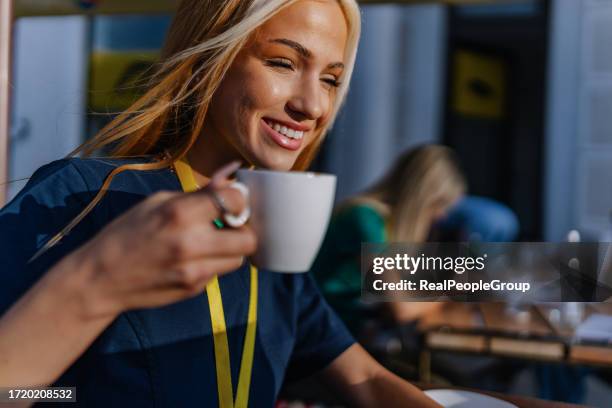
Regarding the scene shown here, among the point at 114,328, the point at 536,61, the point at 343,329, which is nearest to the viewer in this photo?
the point at 114,328

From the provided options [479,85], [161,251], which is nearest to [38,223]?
[161,251]

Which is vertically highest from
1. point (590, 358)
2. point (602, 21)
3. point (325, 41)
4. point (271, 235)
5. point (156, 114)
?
point (602, 21)

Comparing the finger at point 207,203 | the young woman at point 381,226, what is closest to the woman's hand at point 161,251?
the finger at point 207,203

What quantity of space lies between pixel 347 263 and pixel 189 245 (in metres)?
2.14

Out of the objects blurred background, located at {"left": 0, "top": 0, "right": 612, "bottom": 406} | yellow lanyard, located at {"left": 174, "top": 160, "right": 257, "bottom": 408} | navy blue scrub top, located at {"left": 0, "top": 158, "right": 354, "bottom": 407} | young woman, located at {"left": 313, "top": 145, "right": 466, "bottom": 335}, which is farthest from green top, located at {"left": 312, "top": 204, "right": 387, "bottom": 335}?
blurred background, located at {"left": 0, "top": 0, "right": 612, "bottom": 406}

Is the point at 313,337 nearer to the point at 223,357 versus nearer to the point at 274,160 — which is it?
the point at 223,357

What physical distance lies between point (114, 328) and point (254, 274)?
0.88ft

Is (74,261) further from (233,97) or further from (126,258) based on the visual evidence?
(233,97)

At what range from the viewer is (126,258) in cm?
59

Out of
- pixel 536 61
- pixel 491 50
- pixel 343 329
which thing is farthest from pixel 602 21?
pixel 343 329

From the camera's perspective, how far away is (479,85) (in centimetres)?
628

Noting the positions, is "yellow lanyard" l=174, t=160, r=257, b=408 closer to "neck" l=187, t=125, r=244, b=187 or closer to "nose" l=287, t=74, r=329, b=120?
"neck" l=187, t=125, r=244, b=187

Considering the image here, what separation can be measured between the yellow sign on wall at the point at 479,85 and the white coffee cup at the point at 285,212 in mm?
5423

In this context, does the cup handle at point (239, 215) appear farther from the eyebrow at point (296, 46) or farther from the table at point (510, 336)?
the table at point (510, 336)
